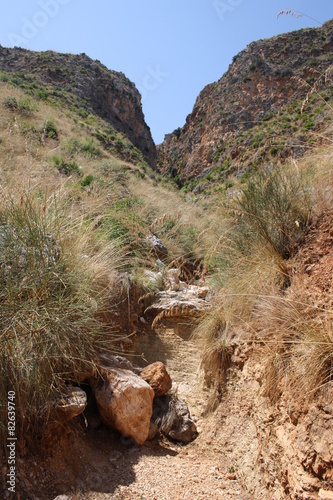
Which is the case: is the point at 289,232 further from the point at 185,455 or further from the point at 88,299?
the point at 185,455

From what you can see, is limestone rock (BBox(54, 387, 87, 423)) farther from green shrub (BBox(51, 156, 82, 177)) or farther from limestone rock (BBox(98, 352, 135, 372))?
green shrub (BBox(51, 156, 82, 177))


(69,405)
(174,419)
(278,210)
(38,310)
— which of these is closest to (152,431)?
(174,419)

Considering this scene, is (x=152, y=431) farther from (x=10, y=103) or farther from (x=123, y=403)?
(x=10, y=103)

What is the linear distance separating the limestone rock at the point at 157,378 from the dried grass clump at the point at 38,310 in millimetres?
842

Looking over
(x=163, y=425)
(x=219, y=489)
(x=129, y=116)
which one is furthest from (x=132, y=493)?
(x=129, y=116)

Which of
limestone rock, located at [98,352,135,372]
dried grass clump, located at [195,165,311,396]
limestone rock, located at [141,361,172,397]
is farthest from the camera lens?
limestone rock, located at [141,361,172,397]

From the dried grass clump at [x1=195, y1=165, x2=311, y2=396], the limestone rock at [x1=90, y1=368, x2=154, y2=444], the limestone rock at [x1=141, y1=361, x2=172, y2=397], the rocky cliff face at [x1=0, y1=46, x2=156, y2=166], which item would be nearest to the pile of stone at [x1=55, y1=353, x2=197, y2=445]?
the limestone rock at [x1=90, y1=368, x2=154, y2=444]

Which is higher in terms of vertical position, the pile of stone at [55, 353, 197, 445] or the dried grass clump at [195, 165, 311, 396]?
the dried grass clump at [195, 165, 311, 396]

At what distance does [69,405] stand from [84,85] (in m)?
33.4

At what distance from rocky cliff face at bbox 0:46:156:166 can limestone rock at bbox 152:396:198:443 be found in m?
24.6

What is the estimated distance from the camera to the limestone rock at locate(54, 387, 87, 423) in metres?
2.19

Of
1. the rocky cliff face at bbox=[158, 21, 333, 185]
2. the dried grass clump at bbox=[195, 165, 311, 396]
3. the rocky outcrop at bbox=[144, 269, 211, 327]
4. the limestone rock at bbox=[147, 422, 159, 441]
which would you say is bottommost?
the limestone rock at bbox=[147, 422, 159, 441]

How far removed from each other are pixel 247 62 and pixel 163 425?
139ft

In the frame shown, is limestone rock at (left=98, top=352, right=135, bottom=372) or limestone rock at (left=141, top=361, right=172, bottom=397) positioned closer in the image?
limestone rock at (left=98, top=352, right=135, bottom=372)
